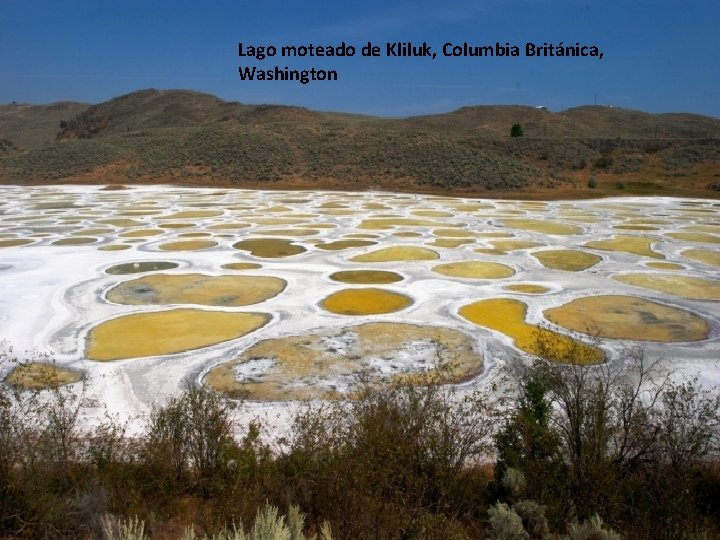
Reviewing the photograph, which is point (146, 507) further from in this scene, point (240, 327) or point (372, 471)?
point (240, 327)

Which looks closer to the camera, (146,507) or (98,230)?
(146,507)

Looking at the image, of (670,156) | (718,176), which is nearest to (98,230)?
(718,176)

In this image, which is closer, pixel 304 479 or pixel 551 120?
pixel 304 479

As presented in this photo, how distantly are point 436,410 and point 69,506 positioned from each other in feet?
12.7

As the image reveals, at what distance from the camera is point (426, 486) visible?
Answer: 6262 mm

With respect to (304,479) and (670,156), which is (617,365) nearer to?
(304,479)

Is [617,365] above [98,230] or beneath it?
beneath

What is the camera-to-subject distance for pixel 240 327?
1307cm

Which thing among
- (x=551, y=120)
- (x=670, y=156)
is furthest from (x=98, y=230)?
(x=551, y=120)

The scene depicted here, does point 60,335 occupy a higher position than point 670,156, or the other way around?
point 670,156

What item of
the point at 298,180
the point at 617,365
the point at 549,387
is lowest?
the point at 617,365

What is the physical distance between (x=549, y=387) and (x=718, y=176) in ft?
162

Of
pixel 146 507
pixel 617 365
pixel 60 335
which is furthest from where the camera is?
pixel 60 335

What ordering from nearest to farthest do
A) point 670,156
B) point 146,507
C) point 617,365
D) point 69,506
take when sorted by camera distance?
1. point 69,506
2. point 146,507
3. point 617,365
4. point 670,156
